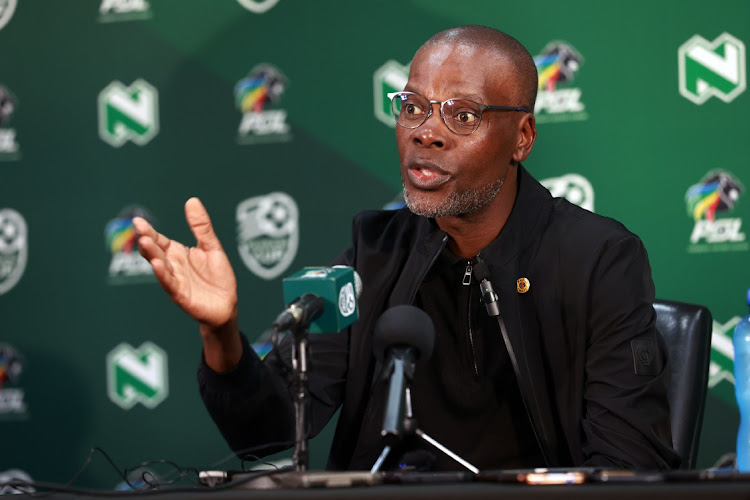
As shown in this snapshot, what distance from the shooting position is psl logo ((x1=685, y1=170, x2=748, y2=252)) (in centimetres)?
323

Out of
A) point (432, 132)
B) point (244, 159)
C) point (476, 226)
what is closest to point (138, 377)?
point (244, 159)

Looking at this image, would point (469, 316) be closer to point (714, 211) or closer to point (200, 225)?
point (200, 225)

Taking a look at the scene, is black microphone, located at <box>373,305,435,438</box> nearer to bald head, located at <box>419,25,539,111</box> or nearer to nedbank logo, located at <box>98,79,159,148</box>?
bald head, located at <box>419,25,539,111</box>

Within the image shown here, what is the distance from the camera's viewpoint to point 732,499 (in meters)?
1.00

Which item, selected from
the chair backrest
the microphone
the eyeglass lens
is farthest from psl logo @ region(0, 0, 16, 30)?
the chair backrest

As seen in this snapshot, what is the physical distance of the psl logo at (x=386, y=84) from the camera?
138 inches

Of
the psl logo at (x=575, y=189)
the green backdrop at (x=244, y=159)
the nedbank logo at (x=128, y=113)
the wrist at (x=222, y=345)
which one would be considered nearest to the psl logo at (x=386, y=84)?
the green backdrop at (x=244, y=159)

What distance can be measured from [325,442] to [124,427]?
32.4 inches

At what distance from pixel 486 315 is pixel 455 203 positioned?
0.89ft

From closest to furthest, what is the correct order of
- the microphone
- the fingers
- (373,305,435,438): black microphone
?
(373,305,435,438): black microphone < the microphone < the fingers

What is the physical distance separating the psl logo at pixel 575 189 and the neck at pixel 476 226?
1.12 m

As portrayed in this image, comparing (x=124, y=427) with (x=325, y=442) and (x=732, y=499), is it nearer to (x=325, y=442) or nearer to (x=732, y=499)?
(x=325, y=442)

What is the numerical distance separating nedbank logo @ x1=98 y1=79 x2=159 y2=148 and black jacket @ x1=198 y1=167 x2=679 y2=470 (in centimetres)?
164

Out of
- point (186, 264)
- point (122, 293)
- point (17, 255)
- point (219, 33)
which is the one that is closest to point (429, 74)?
point (186, 264)
